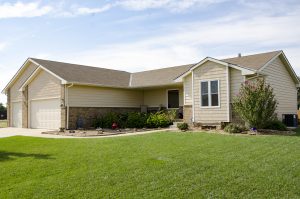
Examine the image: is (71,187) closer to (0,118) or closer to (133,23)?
(133,23)

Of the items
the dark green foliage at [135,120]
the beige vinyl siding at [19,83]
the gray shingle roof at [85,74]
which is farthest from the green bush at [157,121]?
the beige vinyl siding at [19,83]

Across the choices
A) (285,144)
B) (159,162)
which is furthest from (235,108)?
(159,162)

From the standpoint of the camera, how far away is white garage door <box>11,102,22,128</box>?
2440 cm

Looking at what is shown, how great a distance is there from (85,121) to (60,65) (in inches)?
197

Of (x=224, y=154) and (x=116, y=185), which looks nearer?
(x=116, y=185)

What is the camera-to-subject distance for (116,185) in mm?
5789

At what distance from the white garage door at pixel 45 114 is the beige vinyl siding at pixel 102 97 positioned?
4.64 ft

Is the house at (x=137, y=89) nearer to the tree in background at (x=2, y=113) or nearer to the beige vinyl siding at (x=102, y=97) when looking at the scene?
the beige vinyl siding at (x=102, y=97)

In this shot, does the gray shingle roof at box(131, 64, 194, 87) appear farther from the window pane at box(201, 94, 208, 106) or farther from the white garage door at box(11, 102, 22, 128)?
the white garage door at box(11, 102, 22, 128)

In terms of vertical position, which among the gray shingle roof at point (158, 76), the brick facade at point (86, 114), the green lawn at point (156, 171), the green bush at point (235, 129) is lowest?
the green lawn at point (156, 171)

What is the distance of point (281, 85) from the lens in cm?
1862

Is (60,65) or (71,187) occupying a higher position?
(60,65)

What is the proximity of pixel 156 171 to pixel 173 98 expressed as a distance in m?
16.4

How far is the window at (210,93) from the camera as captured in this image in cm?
1631
